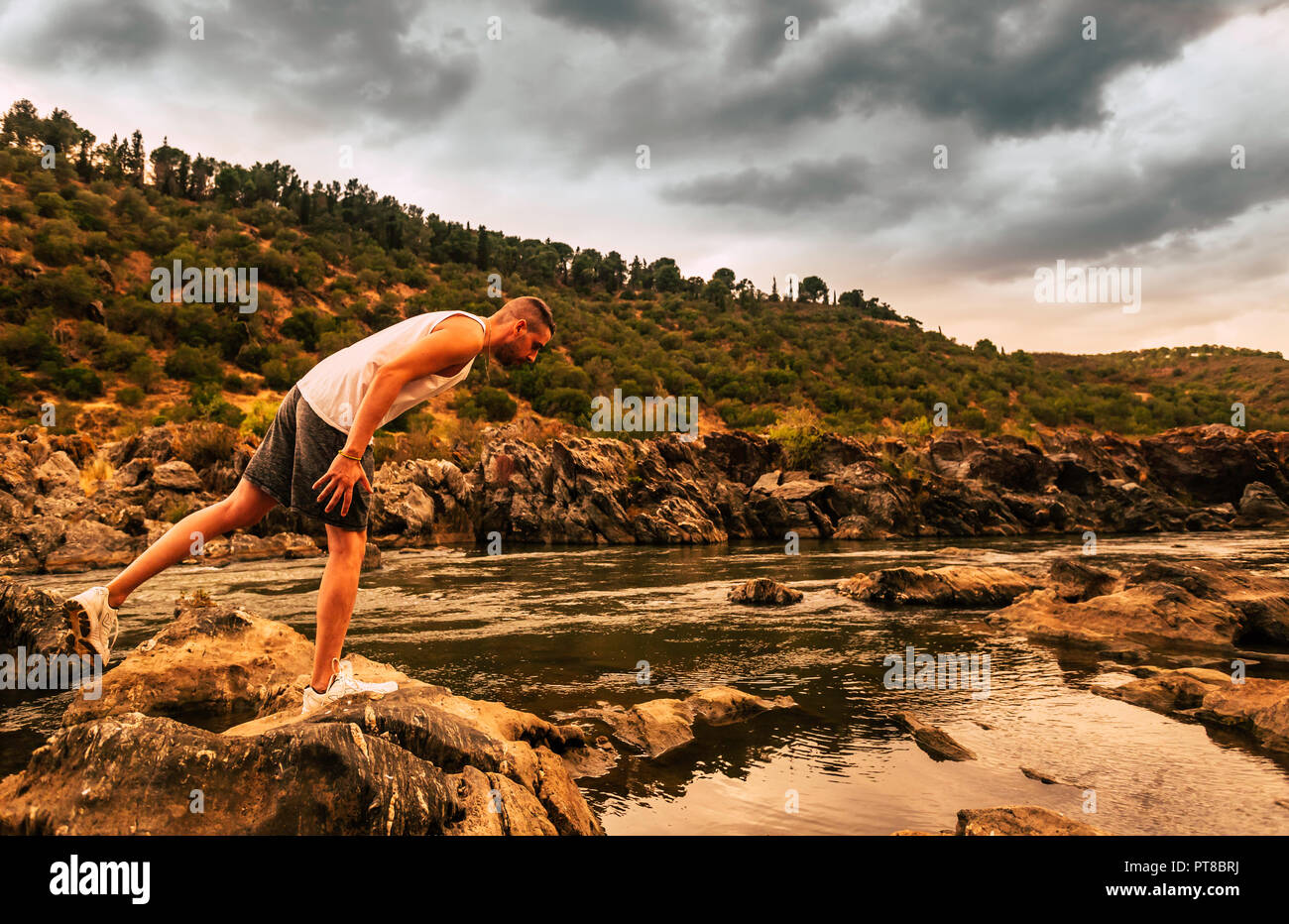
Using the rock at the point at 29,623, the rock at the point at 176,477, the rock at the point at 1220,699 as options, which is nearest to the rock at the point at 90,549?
the rock at the point at 176,477

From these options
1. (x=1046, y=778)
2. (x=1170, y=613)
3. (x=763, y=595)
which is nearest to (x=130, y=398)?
(x=763, y=595)

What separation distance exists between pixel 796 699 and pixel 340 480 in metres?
5.54

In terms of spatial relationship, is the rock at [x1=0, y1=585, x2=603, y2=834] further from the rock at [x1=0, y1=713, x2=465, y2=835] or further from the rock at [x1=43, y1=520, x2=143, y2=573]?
the rock at [x1=43, y1=520, x2=143, y2=573]

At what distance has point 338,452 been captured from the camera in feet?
12.9

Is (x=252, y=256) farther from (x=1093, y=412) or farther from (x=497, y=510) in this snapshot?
(x=1093, y=412)

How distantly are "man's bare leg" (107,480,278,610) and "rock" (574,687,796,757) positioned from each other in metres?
3.55

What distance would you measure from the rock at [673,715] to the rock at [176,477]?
30.3 m

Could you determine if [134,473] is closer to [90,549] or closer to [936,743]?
[90,549]

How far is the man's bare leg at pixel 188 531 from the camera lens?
406 centimetres

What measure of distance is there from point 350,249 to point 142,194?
23.8m

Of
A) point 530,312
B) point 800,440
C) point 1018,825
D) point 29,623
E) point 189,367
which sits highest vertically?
point 189,367

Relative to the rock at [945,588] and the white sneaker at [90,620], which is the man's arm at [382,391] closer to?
the white sneaker at [90,620]

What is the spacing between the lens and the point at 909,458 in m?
46.7
